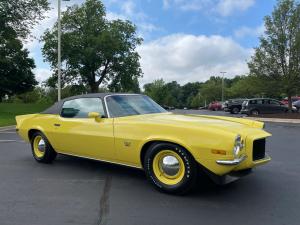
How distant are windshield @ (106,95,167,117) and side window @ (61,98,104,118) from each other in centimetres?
20

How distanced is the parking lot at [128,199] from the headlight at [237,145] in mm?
677

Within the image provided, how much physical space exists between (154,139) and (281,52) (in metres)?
23.5

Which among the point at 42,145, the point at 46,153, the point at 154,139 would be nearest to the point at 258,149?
the point at 154,139

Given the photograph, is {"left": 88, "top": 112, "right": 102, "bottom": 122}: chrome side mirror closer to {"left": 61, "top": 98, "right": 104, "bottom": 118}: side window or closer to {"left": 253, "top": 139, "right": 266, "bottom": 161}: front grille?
{"left": 61, "top": 98, "right": 104, "bottom": 118}: side window

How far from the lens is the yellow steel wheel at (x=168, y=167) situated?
5367 mm

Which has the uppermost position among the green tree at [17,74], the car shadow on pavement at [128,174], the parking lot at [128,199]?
the green tree at [17,74]

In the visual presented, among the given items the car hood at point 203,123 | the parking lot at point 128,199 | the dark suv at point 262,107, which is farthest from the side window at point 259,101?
the car hood at point 203,123

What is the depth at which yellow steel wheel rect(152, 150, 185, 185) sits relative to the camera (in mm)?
5367

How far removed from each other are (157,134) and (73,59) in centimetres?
4064

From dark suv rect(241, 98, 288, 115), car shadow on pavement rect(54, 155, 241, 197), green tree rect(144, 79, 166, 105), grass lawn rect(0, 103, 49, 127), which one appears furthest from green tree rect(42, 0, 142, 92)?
car shadow on pavement rect(54, 155, 241, 197)

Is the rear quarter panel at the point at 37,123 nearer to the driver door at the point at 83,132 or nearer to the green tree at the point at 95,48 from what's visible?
the driver door at the point at 83,132

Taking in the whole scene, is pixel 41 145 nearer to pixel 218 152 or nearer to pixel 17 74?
pixel 218 152

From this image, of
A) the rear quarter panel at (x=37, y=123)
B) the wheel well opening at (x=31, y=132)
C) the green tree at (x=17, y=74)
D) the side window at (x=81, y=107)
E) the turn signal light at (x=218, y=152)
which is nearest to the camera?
the turn signal light at (x=218, y=152)

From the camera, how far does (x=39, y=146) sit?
7832 millimetres
